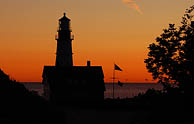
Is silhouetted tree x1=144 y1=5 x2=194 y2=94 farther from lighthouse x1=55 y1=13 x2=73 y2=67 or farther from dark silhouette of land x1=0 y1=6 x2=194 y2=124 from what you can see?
lighthouse x1=55 y1=13 x2=73 y2=67

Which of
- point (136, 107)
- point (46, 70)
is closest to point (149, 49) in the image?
point (136, 107)

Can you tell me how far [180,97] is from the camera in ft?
122

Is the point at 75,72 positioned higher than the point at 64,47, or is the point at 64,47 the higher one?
the point at 64,47

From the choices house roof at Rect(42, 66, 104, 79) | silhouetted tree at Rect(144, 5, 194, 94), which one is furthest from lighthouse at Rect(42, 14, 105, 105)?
silhouetted tree at Rect(144, 5, 194, 94)

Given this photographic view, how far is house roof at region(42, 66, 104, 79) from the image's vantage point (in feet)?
206

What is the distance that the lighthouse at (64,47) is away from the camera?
67.8 m

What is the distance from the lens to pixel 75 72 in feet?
209

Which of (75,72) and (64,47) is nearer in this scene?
(75,72)

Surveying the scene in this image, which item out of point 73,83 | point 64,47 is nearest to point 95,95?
point 73,83

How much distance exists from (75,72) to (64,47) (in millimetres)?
6640

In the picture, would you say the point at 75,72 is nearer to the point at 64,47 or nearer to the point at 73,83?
the point at 73,83

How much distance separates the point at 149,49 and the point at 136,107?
36.9ft

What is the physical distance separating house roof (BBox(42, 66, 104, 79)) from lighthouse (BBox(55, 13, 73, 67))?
3.76 meters

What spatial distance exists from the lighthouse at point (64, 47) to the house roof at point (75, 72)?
12.3 ft
